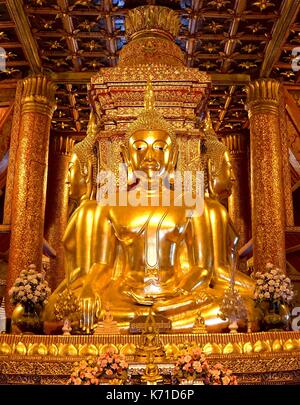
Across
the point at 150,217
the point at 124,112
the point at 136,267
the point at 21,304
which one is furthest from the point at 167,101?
the point at 21,304

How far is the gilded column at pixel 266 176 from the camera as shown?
28.1 ft

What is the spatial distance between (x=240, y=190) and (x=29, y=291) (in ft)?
23.5

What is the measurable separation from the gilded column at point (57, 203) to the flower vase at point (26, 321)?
5835 millimetres

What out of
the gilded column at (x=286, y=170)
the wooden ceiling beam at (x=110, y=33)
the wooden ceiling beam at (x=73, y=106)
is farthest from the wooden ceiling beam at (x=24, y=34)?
the gilded column at (x=286, y=170)

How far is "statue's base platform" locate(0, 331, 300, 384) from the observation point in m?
3.89

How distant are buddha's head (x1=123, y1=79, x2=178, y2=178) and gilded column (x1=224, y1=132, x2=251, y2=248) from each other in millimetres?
5520

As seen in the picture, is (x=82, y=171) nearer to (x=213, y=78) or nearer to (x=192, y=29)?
(x=192, y=29)

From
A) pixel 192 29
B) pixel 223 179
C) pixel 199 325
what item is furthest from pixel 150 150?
pixel 192 29

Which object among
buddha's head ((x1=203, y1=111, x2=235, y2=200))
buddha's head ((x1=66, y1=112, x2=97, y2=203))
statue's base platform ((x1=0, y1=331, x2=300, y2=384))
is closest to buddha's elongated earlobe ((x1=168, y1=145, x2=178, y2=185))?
buddha's head ((x1=203, y1=111, x2=235, y2=200))

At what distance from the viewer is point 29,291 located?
488 cm

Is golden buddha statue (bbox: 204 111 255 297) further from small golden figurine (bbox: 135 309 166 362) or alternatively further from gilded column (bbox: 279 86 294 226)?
gilded column (bbox: 279 86 294 226)

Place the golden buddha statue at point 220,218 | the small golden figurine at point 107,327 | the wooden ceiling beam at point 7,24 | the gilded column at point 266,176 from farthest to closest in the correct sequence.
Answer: the gilded column at point 266,176, the wooden ceiling beam at point 7,24, the golden buddha statue at point 220,218, the small golden figurine at point 107,327

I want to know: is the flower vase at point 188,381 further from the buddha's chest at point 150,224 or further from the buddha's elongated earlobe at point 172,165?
the buddha's elongated earlobe at point 172,165

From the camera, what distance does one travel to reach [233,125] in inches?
458
